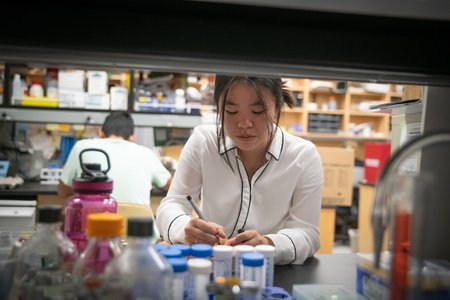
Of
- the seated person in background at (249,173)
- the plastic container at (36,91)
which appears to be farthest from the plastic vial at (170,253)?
the plastic container at (36,91)

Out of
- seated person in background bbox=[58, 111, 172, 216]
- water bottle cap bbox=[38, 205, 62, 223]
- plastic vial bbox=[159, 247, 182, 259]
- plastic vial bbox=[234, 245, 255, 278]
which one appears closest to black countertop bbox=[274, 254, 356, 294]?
plastic vial bbox=[234, 245, 255, 278]

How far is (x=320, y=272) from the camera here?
47.9 inches

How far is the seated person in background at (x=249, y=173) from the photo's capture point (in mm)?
1399

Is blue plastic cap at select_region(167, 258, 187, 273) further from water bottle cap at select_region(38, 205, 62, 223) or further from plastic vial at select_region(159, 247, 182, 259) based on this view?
water bottle cap at select_region(38, 205, 62, 223)

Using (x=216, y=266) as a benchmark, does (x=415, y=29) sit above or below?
above

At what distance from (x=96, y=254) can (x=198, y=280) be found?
181 millimetres

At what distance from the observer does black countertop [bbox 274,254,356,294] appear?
1.11m

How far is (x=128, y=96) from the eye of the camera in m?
4.04

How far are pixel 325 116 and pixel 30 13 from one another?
6089 millimetres

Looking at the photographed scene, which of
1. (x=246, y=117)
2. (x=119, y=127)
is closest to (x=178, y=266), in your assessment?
(x=246, y=117)

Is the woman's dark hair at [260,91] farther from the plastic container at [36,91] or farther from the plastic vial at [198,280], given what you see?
the plastic container at [36,91]

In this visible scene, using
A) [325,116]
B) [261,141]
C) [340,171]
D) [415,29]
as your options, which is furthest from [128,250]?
[325,116]

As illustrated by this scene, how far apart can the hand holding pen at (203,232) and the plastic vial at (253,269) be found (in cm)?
37

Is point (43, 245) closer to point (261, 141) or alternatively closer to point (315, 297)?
point (315, 297)
